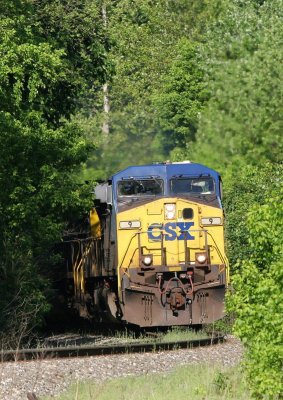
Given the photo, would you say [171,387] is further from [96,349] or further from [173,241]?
[173,241]

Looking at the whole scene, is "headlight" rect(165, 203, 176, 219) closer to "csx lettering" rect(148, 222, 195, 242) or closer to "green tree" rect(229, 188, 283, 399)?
"csx lettering" rect(148, 222, 195, 242)

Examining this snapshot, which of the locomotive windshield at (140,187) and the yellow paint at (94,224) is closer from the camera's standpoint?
the locomotive windshield at (140,187)

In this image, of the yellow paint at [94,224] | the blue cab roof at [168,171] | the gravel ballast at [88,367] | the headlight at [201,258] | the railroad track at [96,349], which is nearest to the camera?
the gravel ballast at [88,367]

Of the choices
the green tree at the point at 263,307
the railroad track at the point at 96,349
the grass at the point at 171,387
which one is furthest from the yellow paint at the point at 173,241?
the green tree at the point at 263,307

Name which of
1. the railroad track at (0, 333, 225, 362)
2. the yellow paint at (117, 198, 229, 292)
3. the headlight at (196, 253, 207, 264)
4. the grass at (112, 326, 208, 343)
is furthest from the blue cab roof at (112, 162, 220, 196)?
the railroad track at (0, 333, 225, 362)

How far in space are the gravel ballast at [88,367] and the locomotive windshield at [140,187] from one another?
452 centimetres

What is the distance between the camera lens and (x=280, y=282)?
13.5 meters

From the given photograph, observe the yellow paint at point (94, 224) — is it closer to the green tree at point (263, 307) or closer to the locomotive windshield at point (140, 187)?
the locomotive windshield at point (140, 187)

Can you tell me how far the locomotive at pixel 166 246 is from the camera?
2314cm

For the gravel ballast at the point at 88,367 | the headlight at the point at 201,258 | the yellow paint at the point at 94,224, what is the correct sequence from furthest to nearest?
the yellow paint at the point at 94,224 < the headlight at the point at 201,258 < the gravel ballast at the point at 88,367

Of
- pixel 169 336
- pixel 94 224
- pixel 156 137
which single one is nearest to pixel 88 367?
pixel 169 336

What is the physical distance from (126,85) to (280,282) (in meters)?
31.7

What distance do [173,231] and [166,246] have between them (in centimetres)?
34

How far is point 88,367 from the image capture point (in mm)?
17422
